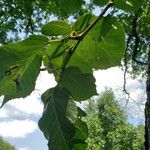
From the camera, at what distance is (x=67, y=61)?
71 centimetres

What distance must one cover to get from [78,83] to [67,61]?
4 cm

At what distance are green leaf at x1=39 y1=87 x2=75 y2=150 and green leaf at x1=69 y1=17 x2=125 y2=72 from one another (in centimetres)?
13

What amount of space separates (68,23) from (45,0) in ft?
34.7

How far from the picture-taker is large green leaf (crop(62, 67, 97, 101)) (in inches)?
27.9

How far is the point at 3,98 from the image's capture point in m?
0.74

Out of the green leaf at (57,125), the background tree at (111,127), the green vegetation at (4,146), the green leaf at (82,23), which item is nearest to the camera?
the green leaf at (57,125)

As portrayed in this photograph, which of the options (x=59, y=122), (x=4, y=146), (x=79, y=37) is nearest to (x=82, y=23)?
(x=79, y=37)

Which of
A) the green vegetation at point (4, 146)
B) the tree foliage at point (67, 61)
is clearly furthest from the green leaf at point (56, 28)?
the green vegetation at point (4, 146)

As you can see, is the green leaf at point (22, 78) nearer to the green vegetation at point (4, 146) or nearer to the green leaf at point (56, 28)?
the green leaf at point (56, 28)

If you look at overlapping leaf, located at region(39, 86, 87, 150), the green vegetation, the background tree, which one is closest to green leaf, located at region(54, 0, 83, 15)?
overlapping leaf, located at region(39, 86, 87, 150)

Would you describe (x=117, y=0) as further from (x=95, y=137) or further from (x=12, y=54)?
(x=95, y=137)

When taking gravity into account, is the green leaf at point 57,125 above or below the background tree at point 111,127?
below

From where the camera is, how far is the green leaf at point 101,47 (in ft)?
2.39

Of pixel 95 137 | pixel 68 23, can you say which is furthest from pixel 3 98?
pixel 95 137
